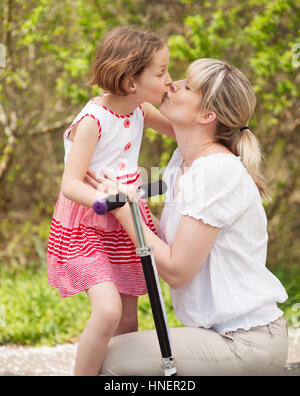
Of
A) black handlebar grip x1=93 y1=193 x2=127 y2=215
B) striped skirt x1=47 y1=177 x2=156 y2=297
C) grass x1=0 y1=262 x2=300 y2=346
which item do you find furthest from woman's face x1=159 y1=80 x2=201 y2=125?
grass x1=0 y1=262 x2=300 y2=346

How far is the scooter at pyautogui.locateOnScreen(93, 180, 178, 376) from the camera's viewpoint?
2.06m

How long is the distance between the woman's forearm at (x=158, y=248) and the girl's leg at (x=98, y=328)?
21 centimetres

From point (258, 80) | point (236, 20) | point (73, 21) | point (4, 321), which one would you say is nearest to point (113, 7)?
point (73, 21)

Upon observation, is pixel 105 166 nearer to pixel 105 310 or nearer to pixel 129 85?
pixel 129 85

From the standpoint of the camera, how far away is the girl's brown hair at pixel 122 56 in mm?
2512

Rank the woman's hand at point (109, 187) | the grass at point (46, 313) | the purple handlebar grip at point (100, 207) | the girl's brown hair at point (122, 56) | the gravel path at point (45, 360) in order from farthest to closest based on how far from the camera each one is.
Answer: the grass at point (46, 313) → the gravel path at point (45, 360) → the girl's brown hair at point (122, 56) → the woman's hand at point (109, 187) → the purple handlebar grip at point (100, 207)

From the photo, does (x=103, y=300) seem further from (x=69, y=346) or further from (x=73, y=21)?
(x=73, y=21)

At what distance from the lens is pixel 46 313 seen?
4508 mm

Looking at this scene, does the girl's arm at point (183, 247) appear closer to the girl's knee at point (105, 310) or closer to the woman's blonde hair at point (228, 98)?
the girl's knee at point (105, 310)

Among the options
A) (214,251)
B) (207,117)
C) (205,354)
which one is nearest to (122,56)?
(207,117)

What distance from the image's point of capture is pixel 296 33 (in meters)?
5.36

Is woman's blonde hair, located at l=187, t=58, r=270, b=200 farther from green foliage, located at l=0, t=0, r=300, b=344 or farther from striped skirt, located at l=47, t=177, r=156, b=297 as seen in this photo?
green foliage, located at l=0, t=0, r=300, b=344

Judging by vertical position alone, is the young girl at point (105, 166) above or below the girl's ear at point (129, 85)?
below

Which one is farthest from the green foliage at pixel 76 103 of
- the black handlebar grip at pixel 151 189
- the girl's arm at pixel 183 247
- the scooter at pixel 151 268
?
the black handlebar grip at pixel 151 189
